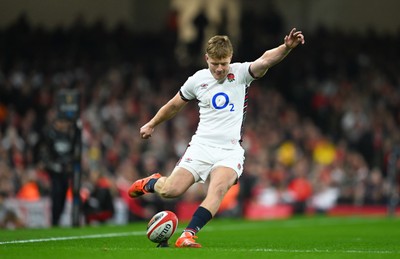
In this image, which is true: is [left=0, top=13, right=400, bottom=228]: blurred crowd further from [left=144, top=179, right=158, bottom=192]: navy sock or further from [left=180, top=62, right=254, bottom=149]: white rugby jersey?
[left=180, top=62, right=254, bottom=149]: white rugby jersey

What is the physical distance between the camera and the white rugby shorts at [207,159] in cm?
1095

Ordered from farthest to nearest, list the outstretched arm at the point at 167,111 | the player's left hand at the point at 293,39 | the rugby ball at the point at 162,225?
the outstretched arm at the point at 167,111, the player's left hand at the point at 293,39, the rugby ball at the point at 162,225

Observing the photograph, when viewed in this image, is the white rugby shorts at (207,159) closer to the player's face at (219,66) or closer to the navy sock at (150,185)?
the navy sock at (150,185)

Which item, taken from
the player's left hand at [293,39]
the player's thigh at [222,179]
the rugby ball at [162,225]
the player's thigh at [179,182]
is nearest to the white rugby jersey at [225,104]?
the player's thigh at [222,179]

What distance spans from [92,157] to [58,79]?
12.4 ft

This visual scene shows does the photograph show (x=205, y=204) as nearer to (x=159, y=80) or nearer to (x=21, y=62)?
(x=21, y=62)

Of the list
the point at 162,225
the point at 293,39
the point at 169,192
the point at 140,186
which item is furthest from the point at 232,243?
the point at 293,39

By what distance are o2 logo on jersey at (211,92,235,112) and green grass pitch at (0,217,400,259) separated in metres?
1.57

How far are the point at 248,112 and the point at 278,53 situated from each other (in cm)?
1763

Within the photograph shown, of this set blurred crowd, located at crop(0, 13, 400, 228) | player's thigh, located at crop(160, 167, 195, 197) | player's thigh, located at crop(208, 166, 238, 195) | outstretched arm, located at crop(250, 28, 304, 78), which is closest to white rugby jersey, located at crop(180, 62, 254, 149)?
outstretched arm, located at crop(250, 28, 304, 78)

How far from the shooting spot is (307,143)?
2819 centimetres

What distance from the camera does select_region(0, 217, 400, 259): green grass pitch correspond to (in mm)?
9828

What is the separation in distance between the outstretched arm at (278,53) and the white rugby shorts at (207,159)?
91cm

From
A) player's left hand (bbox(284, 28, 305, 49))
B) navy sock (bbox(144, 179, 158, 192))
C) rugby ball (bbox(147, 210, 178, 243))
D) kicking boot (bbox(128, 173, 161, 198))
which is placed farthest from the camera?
kicking boot (bbox(128, 173, 161, 198))
